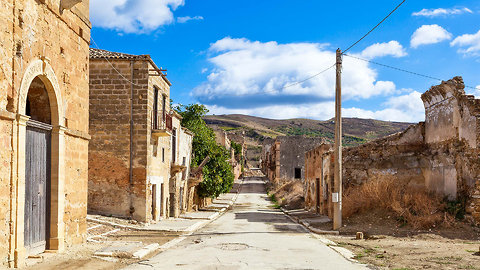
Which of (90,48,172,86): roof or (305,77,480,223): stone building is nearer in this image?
(305,77,480,223): stone building

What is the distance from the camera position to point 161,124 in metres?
22.6

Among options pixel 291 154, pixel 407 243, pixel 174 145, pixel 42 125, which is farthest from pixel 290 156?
pixel 42 125

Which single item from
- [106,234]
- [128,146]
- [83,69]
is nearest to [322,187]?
[128,146]

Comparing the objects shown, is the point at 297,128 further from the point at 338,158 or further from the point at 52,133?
the point at 52,133

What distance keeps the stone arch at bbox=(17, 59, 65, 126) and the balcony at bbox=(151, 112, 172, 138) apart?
9.81 meters

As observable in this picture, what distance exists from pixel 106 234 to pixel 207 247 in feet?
14.9

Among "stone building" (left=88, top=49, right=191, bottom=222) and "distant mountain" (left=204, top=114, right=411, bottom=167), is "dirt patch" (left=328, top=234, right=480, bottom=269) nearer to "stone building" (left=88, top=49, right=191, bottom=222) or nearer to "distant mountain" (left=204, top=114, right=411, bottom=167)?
"stone building" (left=88, top=49, right=191, bottom=222)

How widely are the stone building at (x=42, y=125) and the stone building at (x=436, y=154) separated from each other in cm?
1320

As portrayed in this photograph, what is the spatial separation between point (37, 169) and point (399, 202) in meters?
13.9

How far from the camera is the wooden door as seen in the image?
9945 mm

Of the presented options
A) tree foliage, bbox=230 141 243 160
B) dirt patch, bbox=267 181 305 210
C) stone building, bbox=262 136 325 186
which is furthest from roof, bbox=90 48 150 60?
tree foliage, bbox=230 141 243 160

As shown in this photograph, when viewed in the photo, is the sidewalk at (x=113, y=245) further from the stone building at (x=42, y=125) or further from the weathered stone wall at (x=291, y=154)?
the weathered stone wall at (x=291, y=154)

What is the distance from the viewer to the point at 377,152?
21.7 meters

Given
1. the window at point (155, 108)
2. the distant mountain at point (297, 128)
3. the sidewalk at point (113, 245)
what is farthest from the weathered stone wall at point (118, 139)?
the distant mountain at point (297, 128)
